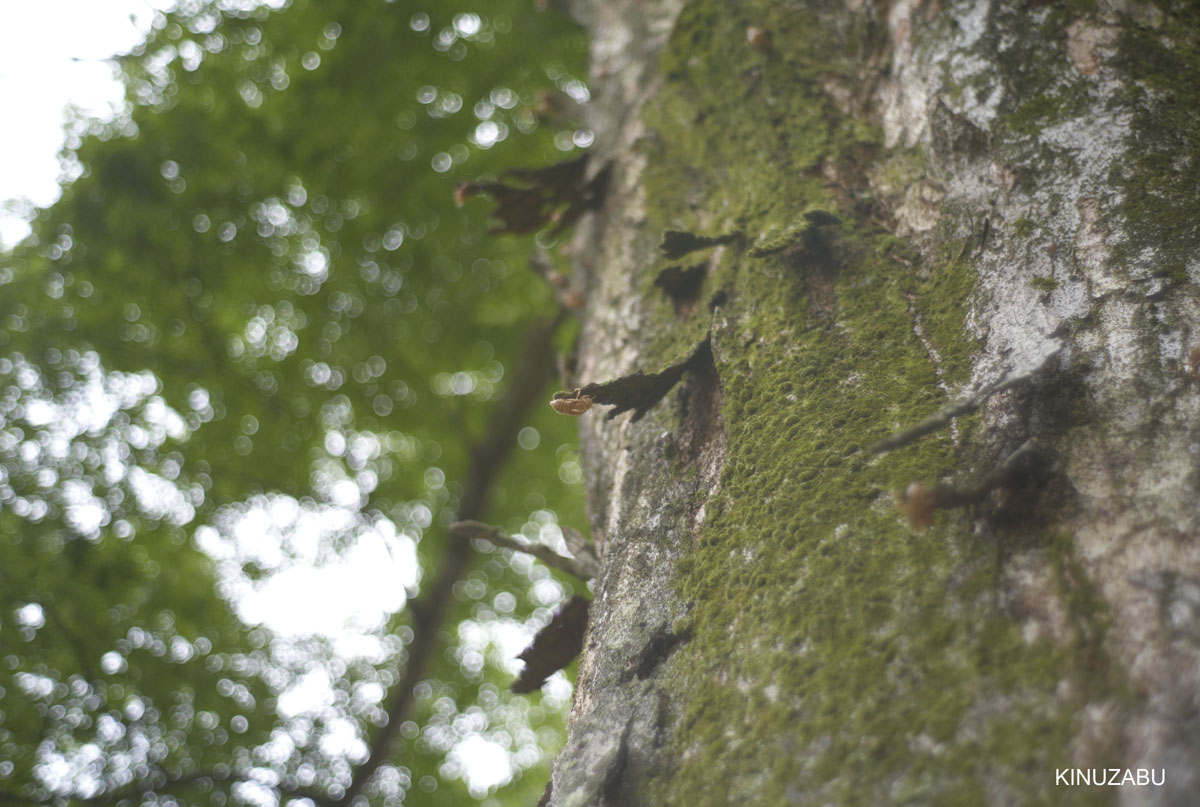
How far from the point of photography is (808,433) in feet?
4.75

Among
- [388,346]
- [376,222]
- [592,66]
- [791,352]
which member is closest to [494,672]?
[388,346]

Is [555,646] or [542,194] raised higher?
[542,194]

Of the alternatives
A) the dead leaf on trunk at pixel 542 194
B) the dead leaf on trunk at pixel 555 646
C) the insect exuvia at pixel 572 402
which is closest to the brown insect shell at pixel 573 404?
the insect exuvia at pixel 572 402

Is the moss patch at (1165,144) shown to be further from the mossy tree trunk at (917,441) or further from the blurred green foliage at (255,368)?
the blurred green foliage at (255,368)

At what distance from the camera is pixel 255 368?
233 inches

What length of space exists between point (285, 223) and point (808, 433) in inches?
206

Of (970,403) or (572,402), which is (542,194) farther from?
(970,403)

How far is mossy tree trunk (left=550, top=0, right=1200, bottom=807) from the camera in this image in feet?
3.17

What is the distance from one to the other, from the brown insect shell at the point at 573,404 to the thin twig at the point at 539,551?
0.50m

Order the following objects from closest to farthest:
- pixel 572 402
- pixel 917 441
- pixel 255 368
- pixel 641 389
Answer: pixel 917 441 → pixel 572 402 → pixel 641 389 → pixel 255 368

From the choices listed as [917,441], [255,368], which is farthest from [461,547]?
[917,441]

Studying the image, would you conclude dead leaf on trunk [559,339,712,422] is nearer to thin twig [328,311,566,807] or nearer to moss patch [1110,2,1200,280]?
moss patch [1110,2,1200,280]

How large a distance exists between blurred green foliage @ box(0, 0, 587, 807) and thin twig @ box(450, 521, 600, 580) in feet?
9.24

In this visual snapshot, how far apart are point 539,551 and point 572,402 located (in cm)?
57
